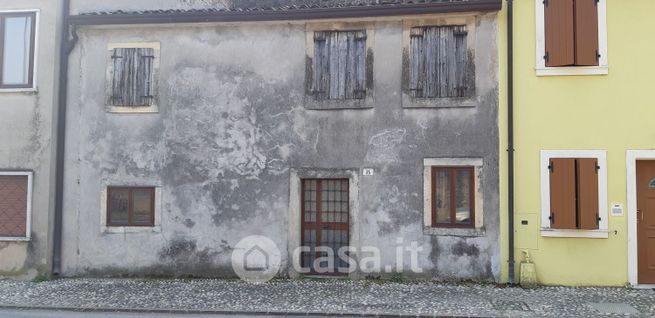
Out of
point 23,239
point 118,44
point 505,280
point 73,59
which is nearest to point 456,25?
point 505,280

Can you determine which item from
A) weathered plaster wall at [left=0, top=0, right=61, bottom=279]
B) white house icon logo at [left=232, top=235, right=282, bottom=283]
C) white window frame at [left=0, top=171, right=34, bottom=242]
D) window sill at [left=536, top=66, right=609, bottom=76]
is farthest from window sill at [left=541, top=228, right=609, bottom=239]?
white window frame at [left=0, top=171, right=34, bottom=242]

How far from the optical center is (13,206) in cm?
1118

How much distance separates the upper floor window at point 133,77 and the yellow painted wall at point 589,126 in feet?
23.1

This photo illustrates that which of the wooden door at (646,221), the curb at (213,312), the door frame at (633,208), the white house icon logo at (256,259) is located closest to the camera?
the curb at (213,312)

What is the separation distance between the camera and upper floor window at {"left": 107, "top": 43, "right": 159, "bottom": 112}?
36.8 ft

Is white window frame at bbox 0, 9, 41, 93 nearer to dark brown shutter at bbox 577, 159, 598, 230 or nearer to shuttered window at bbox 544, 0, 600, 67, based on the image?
shuttered window at bbox 544, 0, 600, 67

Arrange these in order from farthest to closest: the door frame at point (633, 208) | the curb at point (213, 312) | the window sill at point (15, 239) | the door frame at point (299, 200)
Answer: the window sill at point (15, 239)
the door frame at point (299, 200)
the door frame at point (633, 208)
the curb at point (213, 312)

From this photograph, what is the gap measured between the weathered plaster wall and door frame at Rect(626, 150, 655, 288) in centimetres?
1109

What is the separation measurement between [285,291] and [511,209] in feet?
14.5

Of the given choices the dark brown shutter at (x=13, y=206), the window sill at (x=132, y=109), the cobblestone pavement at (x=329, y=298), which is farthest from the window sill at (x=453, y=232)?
the dark brown shutter at (x=13, y=206)

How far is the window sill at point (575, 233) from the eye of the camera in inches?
390

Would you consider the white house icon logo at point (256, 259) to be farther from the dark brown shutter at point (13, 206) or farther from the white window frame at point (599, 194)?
the white window frame at point (599, 194)

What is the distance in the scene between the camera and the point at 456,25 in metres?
10.6

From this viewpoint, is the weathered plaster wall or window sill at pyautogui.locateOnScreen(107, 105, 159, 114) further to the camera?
window sill at pyautogui.locateOnScreen(107, 105, 159, 114)
